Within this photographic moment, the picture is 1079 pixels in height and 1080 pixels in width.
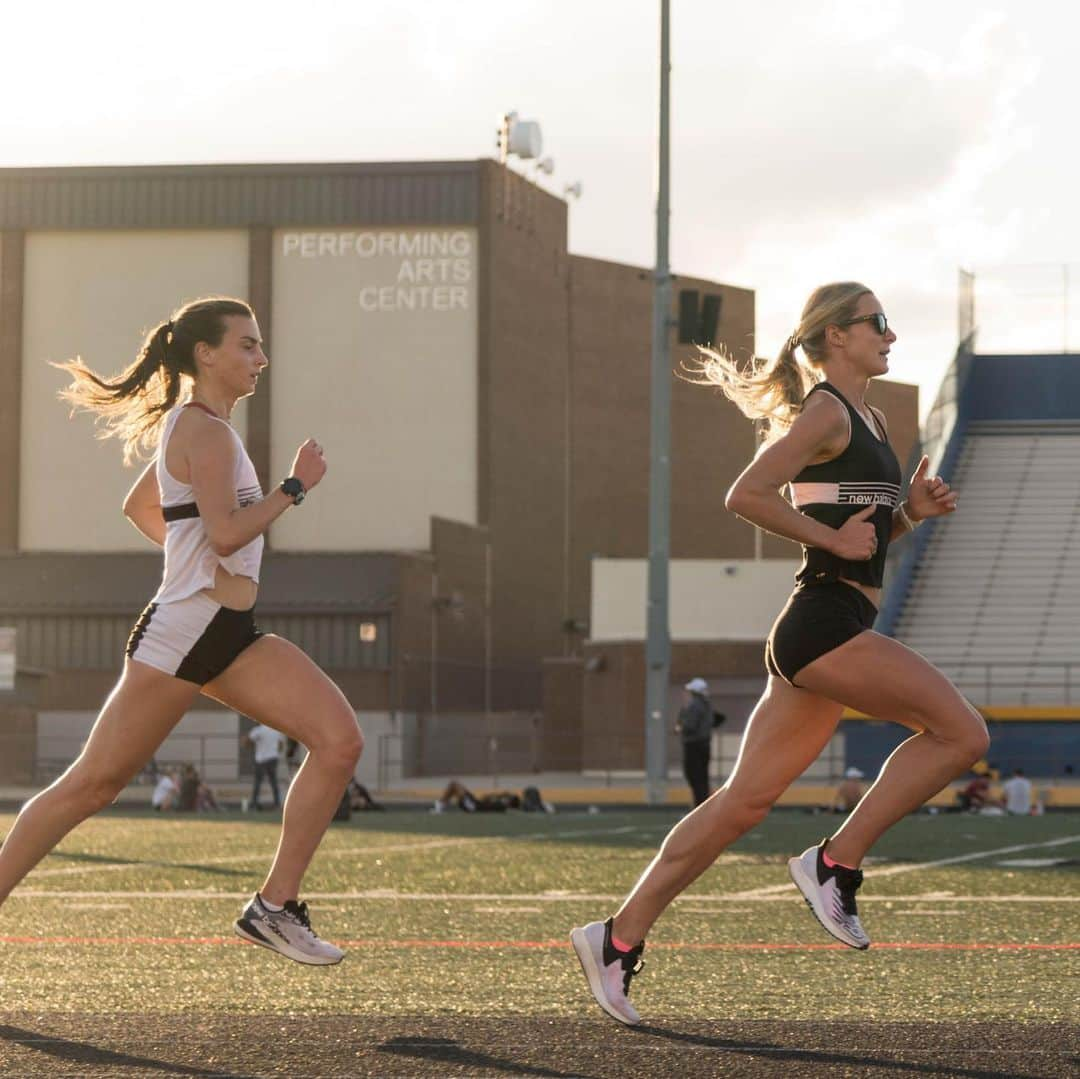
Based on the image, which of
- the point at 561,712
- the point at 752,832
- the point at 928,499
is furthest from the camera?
the point at 561,712

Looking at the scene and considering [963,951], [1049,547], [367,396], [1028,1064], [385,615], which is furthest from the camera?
[367,396]

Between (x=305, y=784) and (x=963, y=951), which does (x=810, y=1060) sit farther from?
(x=963, y=951)

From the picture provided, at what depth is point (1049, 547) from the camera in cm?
4569

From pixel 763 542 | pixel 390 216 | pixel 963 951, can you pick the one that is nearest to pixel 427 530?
pixel 390 216

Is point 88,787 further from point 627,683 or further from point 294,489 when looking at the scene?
point 627,683

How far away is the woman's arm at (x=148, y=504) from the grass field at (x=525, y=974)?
1423mm

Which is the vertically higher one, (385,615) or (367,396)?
(367,396)

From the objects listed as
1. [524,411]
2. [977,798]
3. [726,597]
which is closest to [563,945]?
[977,798]

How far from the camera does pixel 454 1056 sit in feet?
18.7

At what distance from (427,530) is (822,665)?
54905 millimetres

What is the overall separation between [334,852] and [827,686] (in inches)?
452

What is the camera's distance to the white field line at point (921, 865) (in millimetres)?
12531

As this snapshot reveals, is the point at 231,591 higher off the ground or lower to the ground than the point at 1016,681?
higher

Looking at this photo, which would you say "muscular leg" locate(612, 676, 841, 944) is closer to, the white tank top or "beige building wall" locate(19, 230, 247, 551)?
the white tank top
